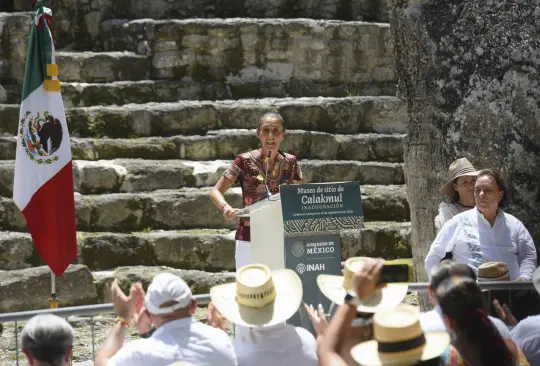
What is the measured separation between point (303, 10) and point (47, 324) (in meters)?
→ 9.00

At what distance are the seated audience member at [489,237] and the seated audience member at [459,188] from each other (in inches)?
13.8

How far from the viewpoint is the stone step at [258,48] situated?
10.3 metres

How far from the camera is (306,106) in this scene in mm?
10016

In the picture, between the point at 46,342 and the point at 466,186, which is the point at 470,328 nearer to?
the point at 46,342

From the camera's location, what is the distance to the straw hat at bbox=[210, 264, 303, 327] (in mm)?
3672

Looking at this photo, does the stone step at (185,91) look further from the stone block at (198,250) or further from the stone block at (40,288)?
the stone block at (40,288)

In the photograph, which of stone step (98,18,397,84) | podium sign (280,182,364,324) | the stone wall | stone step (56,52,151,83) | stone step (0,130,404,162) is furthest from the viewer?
the stone wall

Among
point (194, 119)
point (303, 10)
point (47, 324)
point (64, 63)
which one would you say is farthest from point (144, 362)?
point (303, 10)

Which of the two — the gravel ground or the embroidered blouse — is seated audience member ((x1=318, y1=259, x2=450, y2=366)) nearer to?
the embroidered blouse

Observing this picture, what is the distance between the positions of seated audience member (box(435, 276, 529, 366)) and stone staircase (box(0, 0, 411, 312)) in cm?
471

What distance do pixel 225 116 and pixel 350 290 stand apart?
642 centimetres

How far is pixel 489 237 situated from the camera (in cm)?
508

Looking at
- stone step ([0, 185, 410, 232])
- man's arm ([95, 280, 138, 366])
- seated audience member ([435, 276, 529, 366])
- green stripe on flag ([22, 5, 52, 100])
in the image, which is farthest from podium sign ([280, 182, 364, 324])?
stone step ([0, 185, 410, 232])

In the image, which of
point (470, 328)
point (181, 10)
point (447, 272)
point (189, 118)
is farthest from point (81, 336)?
point (181, 10)
